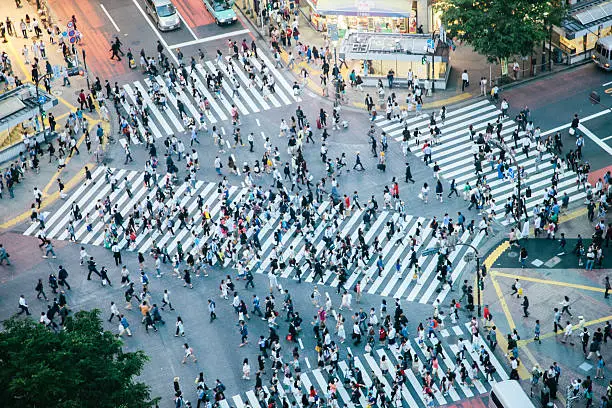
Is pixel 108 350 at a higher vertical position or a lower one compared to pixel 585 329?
higher

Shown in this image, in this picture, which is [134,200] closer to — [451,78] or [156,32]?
[156,32]

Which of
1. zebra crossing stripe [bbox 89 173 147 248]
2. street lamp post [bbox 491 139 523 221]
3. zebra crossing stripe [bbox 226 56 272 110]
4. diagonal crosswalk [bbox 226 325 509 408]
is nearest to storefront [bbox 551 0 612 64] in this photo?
street lamp post [bbox 491 139 523 221]

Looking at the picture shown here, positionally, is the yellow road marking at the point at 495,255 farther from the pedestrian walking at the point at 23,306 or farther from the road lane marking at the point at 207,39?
the road lane marking at the point at 207,39

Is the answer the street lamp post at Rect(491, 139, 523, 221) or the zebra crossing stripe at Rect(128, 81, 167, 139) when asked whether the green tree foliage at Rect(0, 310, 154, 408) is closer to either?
the street lamp post at Rect(491, 139, 523, 221)

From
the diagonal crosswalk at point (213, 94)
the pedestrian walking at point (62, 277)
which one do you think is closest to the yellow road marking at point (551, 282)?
the diagonal crosswalk at point (213, 94)

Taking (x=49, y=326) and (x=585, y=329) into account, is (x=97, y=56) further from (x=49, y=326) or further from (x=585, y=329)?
(x=585, y=329)

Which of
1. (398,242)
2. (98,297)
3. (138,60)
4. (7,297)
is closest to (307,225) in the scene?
(398,242)
